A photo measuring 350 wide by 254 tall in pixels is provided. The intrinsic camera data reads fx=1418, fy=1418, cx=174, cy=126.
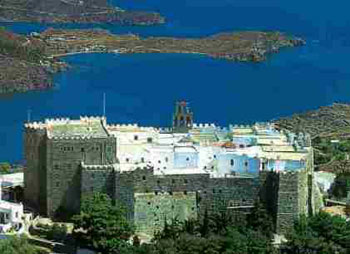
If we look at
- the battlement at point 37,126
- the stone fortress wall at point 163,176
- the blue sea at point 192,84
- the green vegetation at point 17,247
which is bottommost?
the green vegetation at point 17,247

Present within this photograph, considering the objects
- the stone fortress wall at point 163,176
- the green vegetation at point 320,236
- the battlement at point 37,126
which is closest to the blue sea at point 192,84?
the battlement at point 37,126

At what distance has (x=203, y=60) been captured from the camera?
302 feet

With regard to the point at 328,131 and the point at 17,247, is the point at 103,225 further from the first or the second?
the point at 328,131

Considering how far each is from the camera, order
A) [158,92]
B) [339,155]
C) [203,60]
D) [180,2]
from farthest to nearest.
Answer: [180,2]
[203,60]
[158,92]
[339,155]

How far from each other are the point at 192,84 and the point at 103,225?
44.4m

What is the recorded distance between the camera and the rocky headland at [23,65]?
3174 inches

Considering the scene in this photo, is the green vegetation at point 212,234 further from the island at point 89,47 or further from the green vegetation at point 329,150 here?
the island at point 89,47

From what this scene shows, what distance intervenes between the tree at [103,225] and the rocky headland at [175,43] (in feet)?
182

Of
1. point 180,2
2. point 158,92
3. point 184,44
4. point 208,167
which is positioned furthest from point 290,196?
point 180,2

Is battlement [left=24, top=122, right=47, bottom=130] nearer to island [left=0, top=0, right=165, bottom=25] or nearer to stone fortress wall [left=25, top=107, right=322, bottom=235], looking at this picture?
stone fortress wall [left=25, top=107, right=322, bottom=235]

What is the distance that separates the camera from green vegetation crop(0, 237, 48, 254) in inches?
1419

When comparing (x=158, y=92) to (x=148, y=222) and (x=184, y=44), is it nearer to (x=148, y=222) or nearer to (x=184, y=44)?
(x=184, y=44)

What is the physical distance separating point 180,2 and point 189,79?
51039 millimetres

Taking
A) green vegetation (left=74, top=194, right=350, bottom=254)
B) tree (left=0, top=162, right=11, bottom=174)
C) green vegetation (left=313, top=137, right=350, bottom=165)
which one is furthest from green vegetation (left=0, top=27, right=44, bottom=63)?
green vegetation (left=74, top=194, right=350, bottom=254)
